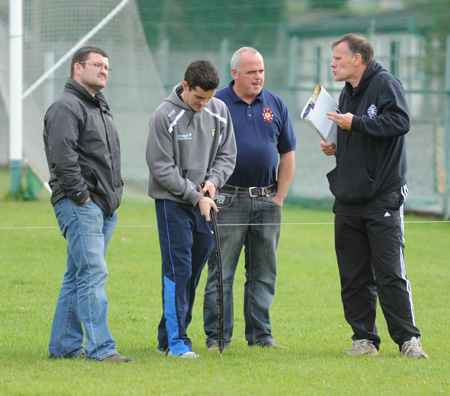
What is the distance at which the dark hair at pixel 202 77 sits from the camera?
5258 millimetres

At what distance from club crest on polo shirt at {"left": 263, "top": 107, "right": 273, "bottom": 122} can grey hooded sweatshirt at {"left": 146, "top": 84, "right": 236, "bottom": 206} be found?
0.40 m

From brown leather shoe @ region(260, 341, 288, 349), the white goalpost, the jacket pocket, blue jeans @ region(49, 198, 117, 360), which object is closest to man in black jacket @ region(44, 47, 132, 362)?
blue jeans @ region(49, 198, 117, 360)

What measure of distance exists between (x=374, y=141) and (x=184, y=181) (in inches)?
52.7

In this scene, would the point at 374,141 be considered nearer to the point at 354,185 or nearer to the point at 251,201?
the point at 354,185

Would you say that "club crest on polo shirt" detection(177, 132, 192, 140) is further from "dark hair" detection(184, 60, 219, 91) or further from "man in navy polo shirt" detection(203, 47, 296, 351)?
"man in navy polo shirt" detection(203, 47, 296, 351)

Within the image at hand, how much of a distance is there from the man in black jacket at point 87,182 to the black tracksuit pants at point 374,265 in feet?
5.38

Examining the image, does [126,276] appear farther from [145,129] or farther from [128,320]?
[145,129]

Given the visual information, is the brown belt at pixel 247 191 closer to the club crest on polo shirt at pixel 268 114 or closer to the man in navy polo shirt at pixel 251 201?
the man in navy polo shirt at pixel 251 201

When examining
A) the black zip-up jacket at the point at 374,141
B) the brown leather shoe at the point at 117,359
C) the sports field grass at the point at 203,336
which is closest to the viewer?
the sports field grass at the point at 203,336

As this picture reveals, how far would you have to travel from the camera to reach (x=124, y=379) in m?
4.75

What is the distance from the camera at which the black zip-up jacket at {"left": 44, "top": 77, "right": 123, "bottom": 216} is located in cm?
510

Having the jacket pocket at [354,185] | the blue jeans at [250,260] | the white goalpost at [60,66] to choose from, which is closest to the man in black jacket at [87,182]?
the blue jeans at [250,260]

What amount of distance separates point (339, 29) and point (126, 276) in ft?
61.5

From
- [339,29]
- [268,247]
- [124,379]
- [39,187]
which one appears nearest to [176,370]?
[124,379]
